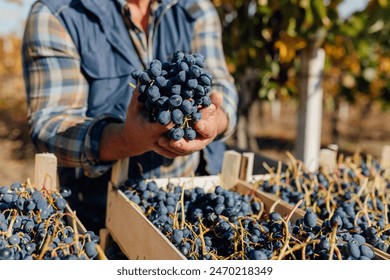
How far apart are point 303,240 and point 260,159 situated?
1.41 metres

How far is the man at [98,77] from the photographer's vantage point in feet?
4.68

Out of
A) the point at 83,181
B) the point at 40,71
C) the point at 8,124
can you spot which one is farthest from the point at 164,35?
the point at 8,124

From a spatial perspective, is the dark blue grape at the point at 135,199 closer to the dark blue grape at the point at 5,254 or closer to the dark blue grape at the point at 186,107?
the dark blue grape at the point at 186,107

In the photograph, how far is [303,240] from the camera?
3.22ft

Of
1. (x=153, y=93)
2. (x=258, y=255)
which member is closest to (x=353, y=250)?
(x=258, y=255)

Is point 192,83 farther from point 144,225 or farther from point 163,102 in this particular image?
point 144,225

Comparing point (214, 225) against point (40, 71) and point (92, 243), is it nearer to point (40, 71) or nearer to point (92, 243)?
point (92, 243)

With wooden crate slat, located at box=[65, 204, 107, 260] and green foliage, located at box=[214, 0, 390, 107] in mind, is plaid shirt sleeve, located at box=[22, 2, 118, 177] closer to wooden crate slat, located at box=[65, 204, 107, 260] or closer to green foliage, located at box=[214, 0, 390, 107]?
wooden crate slat, located at box=[65, 204, 107, 260]

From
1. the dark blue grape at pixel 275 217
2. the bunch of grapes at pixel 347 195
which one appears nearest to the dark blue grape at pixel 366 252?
the bunch of grapes at pixel 347 195

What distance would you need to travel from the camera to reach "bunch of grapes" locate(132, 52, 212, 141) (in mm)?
995

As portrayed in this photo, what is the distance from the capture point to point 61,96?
5.05 ft

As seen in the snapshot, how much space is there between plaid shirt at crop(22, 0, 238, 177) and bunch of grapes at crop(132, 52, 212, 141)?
0.40m

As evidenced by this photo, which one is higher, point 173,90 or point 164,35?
point 164,35

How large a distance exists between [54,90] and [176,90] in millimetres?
705
